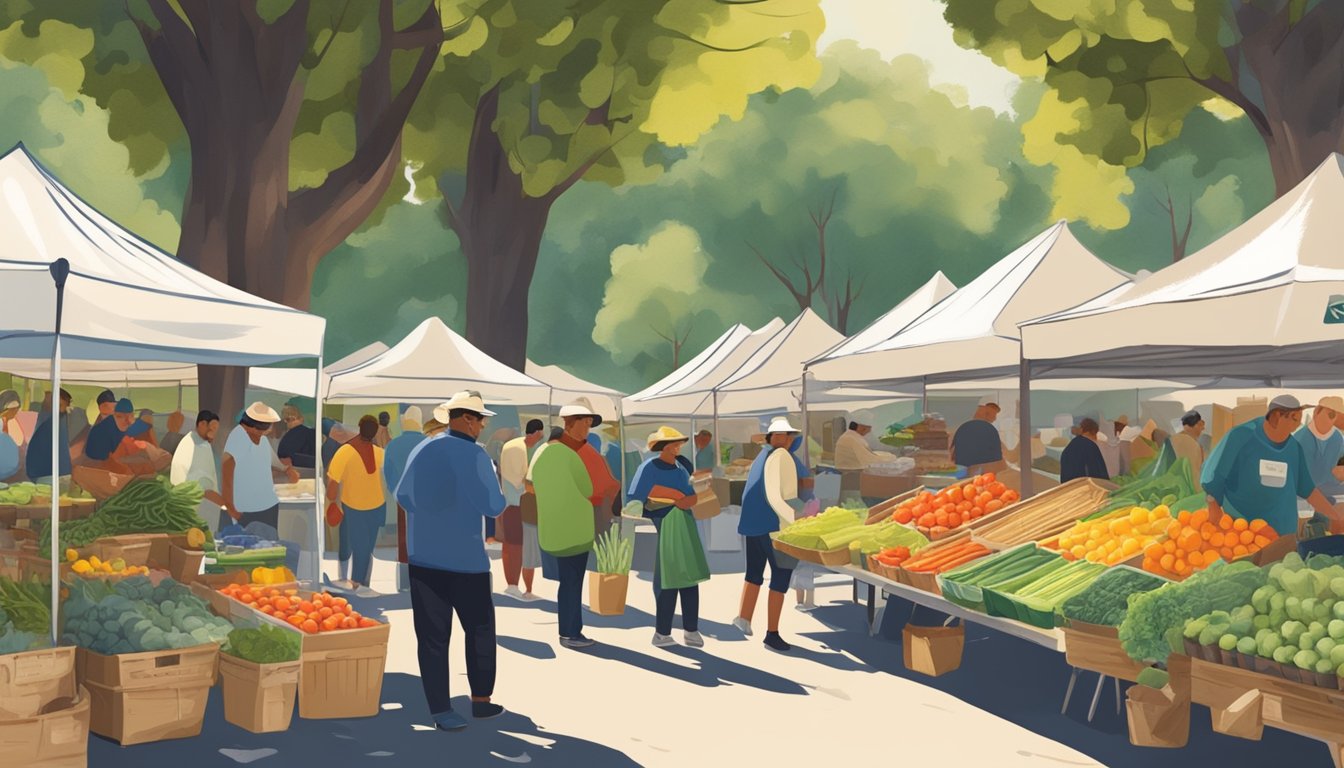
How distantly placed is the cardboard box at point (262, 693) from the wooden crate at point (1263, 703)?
4851mm

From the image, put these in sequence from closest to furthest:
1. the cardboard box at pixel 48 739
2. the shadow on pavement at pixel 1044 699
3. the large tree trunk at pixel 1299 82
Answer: the cardboard box at pixel 48 739 < the shadow on pavement at pixel 1044 699 < the large tree trunk at pixel 1299 82

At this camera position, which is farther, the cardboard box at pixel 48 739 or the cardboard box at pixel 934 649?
the cardboard box at pixel 934 649

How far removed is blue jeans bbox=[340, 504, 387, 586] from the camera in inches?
536

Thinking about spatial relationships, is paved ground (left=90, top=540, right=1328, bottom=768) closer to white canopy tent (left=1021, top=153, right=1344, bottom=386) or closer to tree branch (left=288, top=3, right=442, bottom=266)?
white canopy tent (left=1021, top=153, right=1344, bottom=386)

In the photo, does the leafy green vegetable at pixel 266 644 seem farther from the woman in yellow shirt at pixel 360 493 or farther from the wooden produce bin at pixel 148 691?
the woman in yellow shirt at pixel 360 493

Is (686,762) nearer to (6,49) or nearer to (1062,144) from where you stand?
(6,49)

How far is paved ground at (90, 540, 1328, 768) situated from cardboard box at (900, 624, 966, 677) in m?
0.11

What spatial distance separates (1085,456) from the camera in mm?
13516

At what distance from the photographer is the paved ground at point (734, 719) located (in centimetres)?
740

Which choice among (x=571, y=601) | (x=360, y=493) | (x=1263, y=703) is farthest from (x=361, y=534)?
(x=1263, y=703)

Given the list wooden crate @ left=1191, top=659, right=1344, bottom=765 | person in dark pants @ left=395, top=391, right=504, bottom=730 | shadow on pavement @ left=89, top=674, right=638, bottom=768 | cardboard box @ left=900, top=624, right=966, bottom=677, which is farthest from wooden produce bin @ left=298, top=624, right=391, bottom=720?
wooden crate @ left=1191, top=659, right=1344, bottom=765

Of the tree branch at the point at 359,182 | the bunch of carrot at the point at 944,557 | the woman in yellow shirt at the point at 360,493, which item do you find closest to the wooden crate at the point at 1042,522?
the bunch of carrot at the point at 944,557

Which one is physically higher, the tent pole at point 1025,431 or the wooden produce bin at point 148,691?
the tent pole at point 1025,431

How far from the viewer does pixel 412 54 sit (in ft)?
64.2
